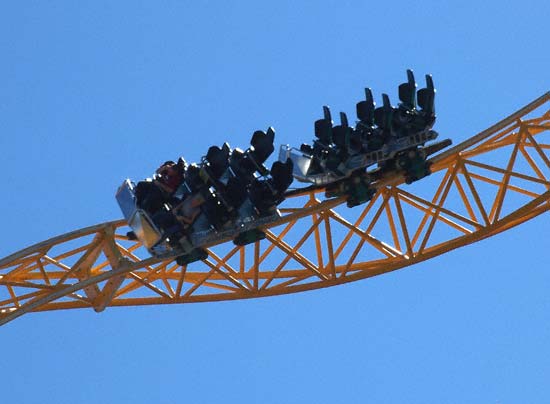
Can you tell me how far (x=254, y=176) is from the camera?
45781 mm

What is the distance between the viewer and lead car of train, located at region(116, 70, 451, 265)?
45625 millimetres

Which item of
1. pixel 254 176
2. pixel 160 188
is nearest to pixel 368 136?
pixel 254 176

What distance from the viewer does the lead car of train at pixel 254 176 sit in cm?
4562

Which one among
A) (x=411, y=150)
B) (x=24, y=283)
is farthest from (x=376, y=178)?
(x=24, y=283)

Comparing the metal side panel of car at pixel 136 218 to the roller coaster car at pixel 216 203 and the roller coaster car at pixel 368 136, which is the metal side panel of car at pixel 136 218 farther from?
the roller coaster car at pixel 368 136

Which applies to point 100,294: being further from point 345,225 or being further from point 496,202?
point 496,202

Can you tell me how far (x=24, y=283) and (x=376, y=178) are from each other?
8319 mm

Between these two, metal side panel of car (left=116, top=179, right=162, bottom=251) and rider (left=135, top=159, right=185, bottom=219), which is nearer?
metal side panel of car (left=116, top=179, right=162, bottom=251)

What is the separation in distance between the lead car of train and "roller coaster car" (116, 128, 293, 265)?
22 mm

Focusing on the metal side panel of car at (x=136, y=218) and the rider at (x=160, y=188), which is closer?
the metal side panel of car at (x=136, y=218)

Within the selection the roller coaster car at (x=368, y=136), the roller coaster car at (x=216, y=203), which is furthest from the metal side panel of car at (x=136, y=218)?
the roller coaster car at (x=368, y=136)

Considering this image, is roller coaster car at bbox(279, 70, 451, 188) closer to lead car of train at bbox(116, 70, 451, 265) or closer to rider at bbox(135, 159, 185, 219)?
lead car of train at bbox(116, 70, 451, 265)

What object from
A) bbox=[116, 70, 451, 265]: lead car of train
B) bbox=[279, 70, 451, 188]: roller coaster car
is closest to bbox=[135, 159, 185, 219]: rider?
bbox=[116, 70, 451, 265]: lead car of train

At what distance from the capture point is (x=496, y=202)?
47.3m
